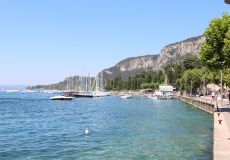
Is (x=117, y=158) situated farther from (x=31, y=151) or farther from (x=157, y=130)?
(x=157, y=130)

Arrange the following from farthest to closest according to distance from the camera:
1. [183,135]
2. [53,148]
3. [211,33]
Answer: [211,33] → [183,135] → [53,148]

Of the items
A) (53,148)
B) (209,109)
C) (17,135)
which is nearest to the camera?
(53,148)

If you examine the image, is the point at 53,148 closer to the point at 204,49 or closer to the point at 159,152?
the point at 159,152

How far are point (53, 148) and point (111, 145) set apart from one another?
4.84 meters

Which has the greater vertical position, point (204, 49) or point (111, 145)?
point (204, 49)

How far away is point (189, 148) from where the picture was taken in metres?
26.5

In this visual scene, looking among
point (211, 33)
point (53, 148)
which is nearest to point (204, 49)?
point (211, 33)

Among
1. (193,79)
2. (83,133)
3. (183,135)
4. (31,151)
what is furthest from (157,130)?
(193,79)

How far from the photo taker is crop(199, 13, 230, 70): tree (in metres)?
45.6

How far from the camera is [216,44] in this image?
46469 mm

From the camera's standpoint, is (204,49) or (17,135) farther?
(204,49)

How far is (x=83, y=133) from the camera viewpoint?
37.3 metres

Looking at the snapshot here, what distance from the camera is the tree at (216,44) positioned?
45562 millimetres

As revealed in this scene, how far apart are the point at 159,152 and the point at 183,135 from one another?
29.7 ft
